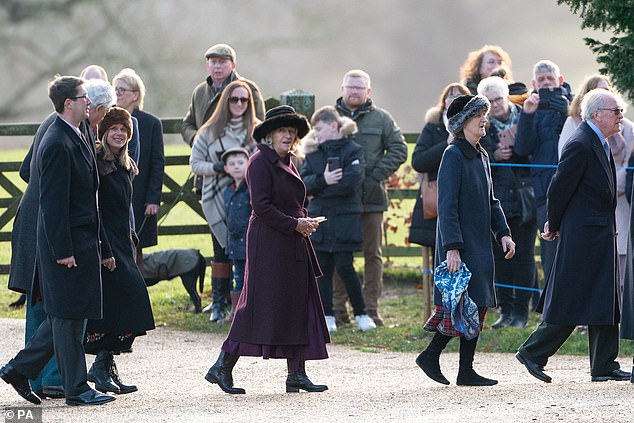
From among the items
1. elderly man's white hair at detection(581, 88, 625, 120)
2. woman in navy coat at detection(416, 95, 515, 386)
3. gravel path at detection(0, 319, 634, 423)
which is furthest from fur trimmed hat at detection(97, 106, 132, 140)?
elderly man's white hair at detection(581, 88, 625, 120)

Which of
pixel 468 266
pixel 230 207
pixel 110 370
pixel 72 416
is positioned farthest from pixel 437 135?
pixel 72 416

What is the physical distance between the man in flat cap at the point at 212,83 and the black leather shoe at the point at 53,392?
426 cm

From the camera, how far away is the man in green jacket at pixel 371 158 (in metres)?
11.3

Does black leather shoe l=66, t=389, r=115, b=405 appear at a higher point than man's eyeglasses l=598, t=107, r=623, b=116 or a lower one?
lower

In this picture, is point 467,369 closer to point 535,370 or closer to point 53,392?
point 535,370

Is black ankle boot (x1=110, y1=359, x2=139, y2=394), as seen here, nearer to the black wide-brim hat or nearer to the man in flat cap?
the black wide-brim hat

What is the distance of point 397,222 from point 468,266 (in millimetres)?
6140

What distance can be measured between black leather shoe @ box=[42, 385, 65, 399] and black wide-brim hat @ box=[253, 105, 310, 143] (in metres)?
1.88

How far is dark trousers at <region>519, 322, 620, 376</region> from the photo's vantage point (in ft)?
26.8

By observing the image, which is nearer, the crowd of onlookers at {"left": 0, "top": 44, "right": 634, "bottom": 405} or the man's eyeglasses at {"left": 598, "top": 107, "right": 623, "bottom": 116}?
the crowd of onlookers at {"left": 0, "top": 44, "right": 634, "bottom": 405}

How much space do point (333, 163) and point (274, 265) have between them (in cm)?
302

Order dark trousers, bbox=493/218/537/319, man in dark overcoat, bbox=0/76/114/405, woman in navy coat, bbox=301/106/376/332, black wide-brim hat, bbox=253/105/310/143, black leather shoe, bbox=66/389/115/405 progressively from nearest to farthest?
man in dark overcoat, bbox=0/76/114/405 < black leather shoe, bbox=66/389/115/405 < black wide-brim hat, bbox=253/105/310/143 < woman in navy coat, bbox=301/106/376/332 < dark trousers, bbox=493/218/537/319

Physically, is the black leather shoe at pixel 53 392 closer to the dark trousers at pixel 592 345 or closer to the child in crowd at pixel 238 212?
the dark trousers at pixel 592 345

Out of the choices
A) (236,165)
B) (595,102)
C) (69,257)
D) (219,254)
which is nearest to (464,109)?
(595,102)
